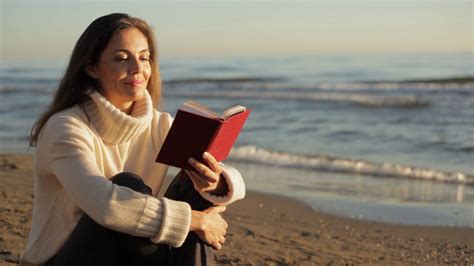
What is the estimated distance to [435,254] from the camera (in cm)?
Answer: 504

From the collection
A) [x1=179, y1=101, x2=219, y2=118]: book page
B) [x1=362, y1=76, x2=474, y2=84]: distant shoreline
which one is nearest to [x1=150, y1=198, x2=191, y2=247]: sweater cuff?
[x1=179, y1=101, x2=219, y2=118]: book page

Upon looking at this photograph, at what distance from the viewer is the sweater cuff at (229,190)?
316 centimetres

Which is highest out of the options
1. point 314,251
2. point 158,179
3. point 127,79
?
point 127,79

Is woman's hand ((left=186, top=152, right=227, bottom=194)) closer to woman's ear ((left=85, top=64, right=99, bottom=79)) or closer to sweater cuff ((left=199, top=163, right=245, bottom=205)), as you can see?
sweater cuff ((left=199, top=163, right=245, bottom=205))

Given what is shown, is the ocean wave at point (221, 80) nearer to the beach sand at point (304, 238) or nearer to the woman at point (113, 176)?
the beach sand at point (304, 238)

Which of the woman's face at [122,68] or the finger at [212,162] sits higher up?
the woman's face at [122,68]

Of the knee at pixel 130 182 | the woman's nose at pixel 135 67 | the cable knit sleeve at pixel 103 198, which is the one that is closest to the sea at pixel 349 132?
the woman's nose at pixel 135 67

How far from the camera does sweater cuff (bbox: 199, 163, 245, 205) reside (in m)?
3.16

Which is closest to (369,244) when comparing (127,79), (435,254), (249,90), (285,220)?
(435,254)

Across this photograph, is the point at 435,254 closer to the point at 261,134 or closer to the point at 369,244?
the point at 369,244

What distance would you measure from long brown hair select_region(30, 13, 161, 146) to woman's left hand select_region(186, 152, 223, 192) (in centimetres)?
55

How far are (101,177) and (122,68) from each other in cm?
50

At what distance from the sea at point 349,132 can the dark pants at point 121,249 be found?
1.01 m

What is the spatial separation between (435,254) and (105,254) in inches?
110
